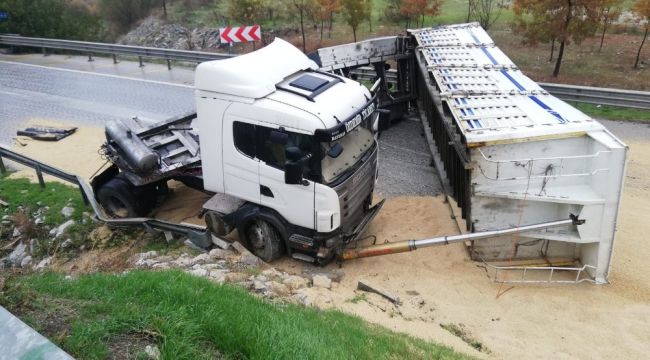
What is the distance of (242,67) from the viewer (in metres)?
7.12

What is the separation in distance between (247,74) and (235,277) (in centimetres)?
267

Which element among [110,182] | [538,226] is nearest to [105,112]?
[110,182]

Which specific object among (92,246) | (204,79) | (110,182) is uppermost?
(204,79)

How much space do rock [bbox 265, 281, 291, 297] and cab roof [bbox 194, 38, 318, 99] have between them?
244 centimetres

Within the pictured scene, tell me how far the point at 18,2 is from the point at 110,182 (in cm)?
1839

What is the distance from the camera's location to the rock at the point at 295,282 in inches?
267

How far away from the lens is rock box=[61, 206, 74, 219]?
31.0 feet

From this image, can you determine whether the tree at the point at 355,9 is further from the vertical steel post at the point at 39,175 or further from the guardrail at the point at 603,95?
the vertical steel post at the point at 39,175

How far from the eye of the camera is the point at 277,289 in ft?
21.4

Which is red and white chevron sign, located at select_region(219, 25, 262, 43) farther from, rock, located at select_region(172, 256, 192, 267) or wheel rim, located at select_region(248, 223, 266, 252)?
rock, located at select_region(172, 256, 192, 267)

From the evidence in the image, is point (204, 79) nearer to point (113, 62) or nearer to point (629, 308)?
point (629, 308)

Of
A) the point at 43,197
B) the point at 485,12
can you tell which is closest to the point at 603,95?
the point at 43,197

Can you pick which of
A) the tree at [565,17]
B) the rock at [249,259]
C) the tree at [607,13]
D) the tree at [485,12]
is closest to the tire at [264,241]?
the rock at [249,259]

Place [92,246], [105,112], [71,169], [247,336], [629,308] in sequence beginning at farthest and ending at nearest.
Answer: [105,112]
[71,169]
[92,246]
[629,308]
[247,336]
